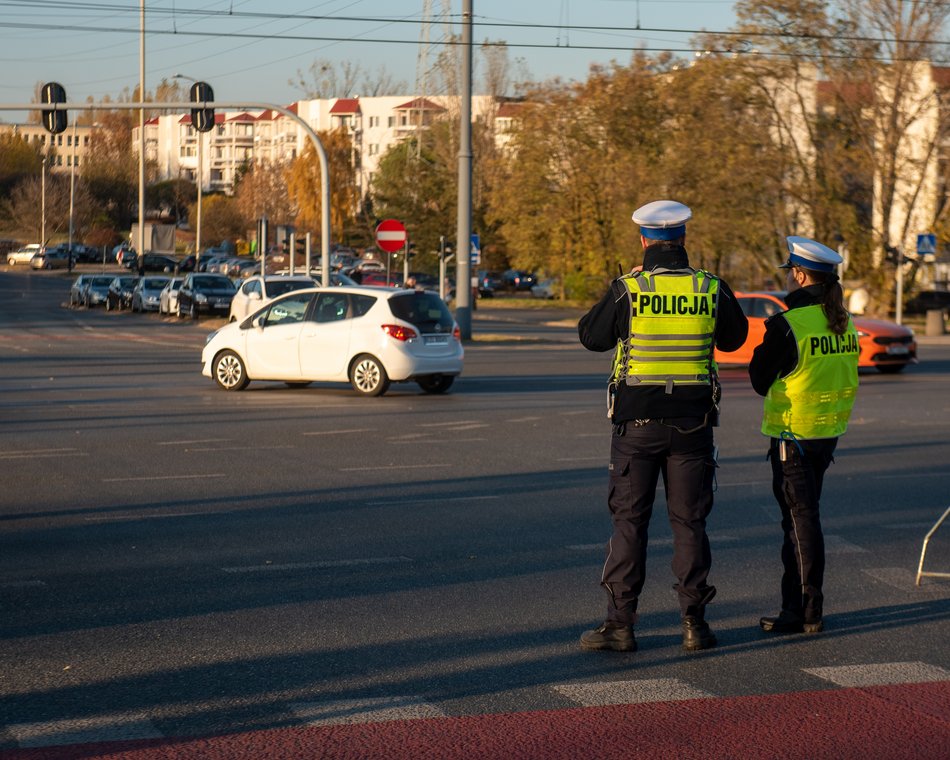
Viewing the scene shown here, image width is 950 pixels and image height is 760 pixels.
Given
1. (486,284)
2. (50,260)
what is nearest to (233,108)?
(486,284)

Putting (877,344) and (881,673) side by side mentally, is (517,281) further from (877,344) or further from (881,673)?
(881,673)

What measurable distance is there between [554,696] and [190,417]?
489 inches

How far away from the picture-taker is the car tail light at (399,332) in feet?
67.8

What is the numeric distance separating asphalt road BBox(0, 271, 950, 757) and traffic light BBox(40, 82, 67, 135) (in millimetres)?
18517

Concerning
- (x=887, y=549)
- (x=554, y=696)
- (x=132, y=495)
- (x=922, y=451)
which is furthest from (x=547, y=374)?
(x=554, y=696)

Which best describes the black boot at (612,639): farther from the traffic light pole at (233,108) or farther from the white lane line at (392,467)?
the traffic light pole at (233,108)

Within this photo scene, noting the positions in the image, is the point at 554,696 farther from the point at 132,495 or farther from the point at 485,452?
the point at 485,452

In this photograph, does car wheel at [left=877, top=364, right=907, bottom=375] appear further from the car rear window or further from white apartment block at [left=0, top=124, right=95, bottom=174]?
white apartment block at [left=0, top=124, right=95, bottom=174]

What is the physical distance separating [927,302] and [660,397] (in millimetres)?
50121

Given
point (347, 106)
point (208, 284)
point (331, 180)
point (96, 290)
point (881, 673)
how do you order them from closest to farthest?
point (881, 673)
point (208, 284)
point (96, 290)
point (331, 180)
point (347, 106)

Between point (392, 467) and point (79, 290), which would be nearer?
point (392, 467)

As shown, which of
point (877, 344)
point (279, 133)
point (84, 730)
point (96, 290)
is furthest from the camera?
point (279, 133)

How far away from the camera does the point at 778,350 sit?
261 inches

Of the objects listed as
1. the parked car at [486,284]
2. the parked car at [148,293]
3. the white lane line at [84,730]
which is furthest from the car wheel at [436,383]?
the parked car at [486,284]
